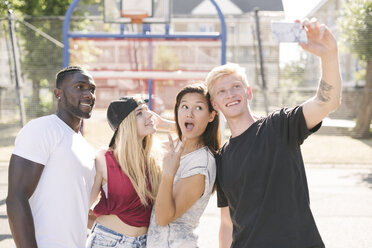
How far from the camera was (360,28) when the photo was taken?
14383mm

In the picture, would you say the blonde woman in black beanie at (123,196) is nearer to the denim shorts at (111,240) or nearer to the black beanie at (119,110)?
the denim shorts at (111,240)

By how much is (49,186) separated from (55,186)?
0.09 ft

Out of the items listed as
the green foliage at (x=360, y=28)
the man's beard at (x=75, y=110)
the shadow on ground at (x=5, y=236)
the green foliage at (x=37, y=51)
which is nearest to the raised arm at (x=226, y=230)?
the man's beard at (x=75, y=110)

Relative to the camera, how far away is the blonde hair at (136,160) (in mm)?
2402

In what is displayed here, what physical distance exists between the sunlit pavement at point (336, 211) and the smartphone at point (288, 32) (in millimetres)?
3138

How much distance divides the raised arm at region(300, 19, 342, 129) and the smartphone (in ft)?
0.14

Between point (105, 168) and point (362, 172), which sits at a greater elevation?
point (105, 168)

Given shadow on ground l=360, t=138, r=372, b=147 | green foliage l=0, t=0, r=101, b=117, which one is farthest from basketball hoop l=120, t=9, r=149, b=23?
shadow on ground l=360, t=138, r=372, b=147

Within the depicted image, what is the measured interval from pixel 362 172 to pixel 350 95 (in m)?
7.94

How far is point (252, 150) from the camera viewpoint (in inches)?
85.8

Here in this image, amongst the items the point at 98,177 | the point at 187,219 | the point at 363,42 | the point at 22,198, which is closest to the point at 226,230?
the point at 187,219

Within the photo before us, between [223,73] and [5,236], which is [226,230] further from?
[5,236]

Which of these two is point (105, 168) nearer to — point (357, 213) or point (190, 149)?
point (190, 149)

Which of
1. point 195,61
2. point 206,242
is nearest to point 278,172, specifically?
point 206,242
